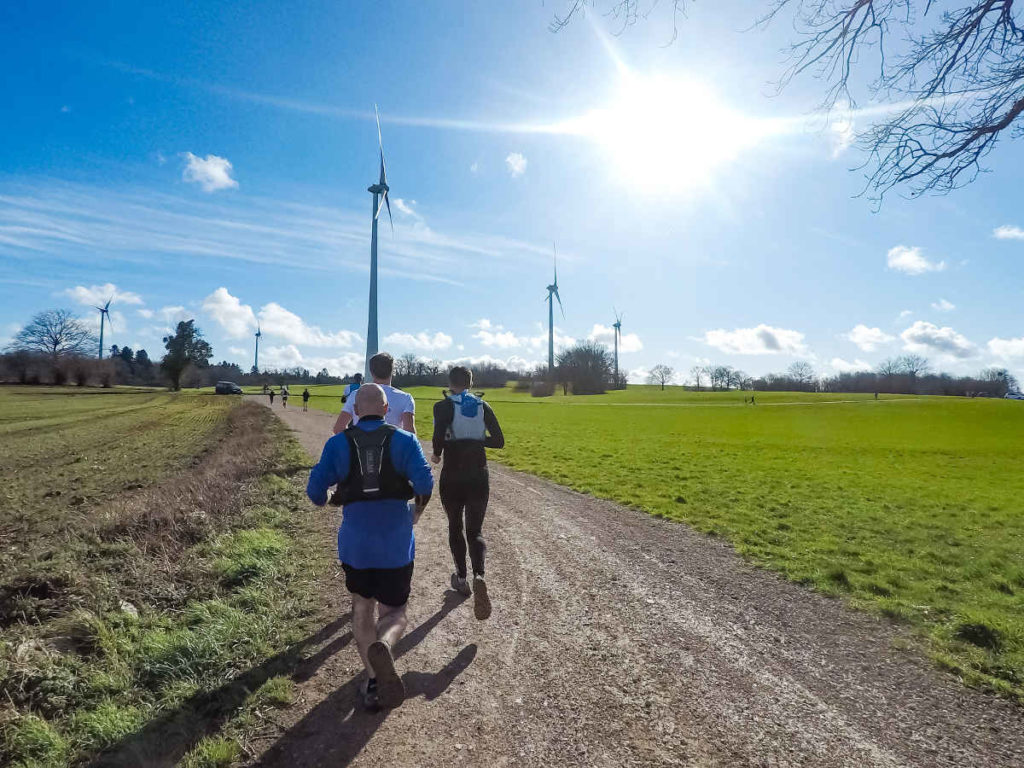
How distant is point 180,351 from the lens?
298ft

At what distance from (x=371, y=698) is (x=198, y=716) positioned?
4.10 ft

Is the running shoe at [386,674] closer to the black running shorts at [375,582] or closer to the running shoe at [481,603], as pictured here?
the black running shorts at [375,582]

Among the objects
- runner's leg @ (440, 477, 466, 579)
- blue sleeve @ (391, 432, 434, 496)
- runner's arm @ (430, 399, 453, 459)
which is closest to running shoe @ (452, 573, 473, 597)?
runner's leg @ (440, 477, 466, 579)

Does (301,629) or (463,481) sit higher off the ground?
(463,481)

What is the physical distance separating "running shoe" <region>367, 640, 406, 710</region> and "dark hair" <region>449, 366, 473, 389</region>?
2911mm

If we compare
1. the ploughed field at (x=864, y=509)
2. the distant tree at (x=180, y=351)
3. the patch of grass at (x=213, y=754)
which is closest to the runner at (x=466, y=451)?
the patch of grass at (x=213, y=754)

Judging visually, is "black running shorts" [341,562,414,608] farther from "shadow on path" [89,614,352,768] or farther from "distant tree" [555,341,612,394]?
"distant tree" [555,341,612,394]

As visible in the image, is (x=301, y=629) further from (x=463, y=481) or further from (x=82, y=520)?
(x=82, y=520)

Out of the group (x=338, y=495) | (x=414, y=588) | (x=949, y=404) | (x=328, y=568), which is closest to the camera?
(x=338, y=495)

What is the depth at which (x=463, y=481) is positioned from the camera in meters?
5.61

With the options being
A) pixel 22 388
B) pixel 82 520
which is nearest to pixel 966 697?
pixel 82 520

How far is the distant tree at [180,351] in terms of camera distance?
3565 inches

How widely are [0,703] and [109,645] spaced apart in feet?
2.78

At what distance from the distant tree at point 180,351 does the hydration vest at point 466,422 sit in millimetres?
103593
